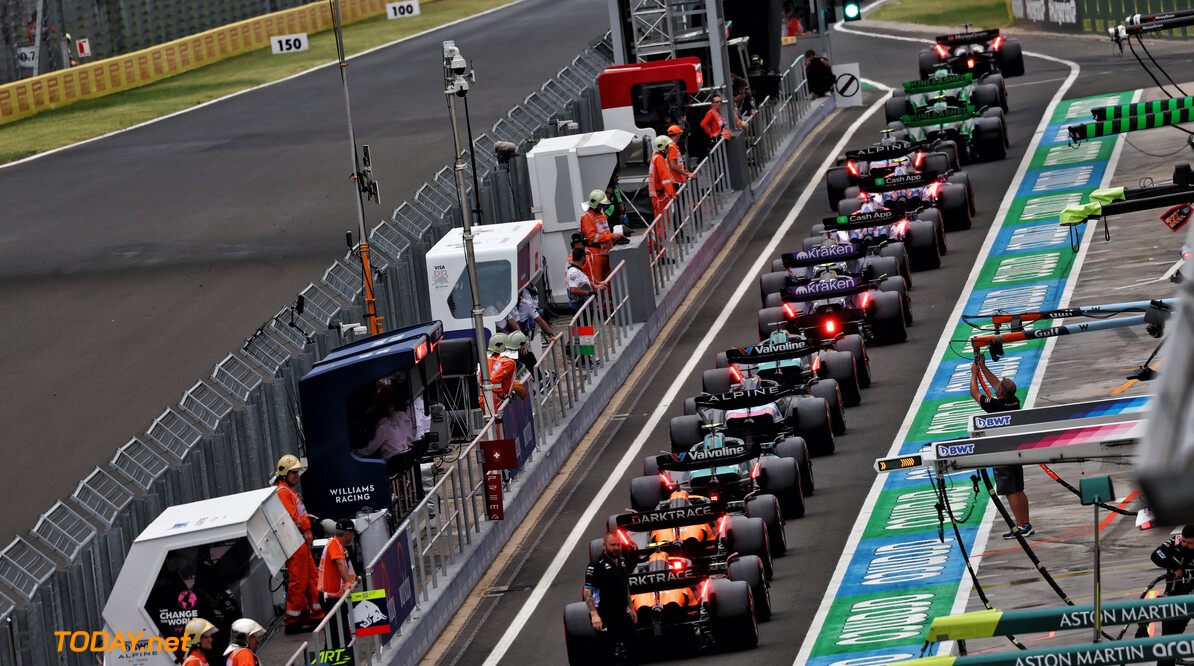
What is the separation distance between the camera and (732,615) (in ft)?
50.6

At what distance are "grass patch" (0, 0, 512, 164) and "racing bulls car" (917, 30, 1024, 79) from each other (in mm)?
22877

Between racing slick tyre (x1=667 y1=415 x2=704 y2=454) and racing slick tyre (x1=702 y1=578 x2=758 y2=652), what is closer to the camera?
racing slick tyre (x1=702 y1=578 x2=758 y2=652)

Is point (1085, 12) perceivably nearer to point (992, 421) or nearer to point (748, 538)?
point (748, 538)

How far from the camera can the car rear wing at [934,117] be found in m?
Answer: 31.5

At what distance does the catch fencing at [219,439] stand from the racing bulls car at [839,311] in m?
3.05

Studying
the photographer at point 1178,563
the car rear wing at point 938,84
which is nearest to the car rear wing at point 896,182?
the car rear wing at point 938,84

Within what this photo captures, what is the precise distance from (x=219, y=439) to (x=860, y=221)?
1139 centimetres

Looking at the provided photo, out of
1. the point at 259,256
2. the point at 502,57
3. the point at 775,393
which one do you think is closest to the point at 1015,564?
the point at 775,393

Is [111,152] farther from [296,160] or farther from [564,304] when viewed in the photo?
[564,304]

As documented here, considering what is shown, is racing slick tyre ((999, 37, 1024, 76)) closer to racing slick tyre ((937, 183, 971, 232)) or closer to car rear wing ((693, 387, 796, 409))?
racing slick tyre ((937, 183, 971, 232))

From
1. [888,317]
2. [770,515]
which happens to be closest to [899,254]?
[888,317]

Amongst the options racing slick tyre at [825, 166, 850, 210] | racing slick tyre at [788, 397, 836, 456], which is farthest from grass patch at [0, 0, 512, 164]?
racing slick tyre at [788, 397, 836, 456]

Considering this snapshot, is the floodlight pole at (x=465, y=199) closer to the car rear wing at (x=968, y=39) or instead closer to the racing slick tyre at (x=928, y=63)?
the car rear wing at (x=968, y=39)

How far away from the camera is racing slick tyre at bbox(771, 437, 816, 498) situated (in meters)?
18.8
